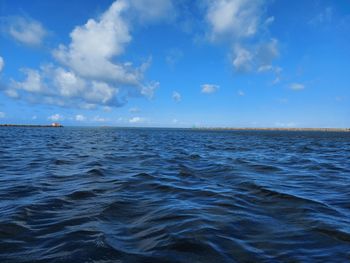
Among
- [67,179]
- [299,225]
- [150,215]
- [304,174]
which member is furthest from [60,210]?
[304,174]

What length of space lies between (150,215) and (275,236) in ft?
9.31

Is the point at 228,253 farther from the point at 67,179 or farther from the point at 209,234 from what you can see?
the point at 67,179

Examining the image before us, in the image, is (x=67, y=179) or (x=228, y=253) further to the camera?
(x=67, y=179)

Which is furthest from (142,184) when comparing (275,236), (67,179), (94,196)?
(275,236)

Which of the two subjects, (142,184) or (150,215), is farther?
(142,184)

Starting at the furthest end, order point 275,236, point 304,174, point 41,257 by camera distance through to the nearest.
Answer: point 304,174, point 275,236, point 41,257

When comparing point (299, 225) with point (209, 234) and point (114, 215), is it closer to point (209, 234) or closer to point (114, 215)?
point (209, 234)

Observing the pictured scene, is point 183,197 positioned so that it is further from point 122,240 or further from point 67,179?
point 67,179

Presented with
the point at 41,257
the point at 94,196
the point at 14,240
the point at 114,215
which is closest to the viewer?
the point at 41,257

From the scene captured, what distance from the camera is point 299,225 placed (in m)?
5.71

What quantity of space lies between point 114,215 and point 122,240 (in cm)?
151

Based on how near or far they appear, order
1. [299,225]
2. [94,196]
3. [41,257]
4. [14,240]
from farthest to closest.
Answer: [94,196] < [299,225] < [14,240] < [41,257]

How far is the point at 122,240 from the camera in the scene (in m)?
4.78

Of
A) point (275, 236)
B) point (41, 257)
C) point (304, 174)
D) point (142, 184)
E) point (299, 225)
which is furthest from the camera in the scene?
point (304, 174)
